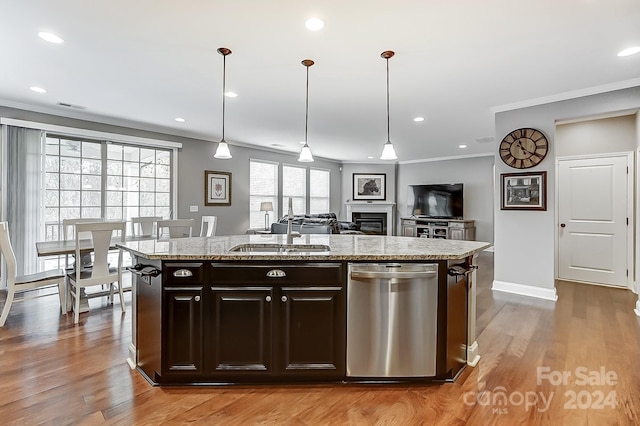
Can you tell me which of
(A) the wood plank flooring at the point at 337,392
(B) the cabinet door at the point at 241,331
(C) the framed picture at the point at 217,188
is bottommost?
(A) the wood plank flooring at the point at 337,392

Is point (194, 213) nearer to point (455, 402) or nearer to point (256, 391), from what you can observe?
point (256, 391)

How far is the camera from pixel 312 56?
9.61 feet

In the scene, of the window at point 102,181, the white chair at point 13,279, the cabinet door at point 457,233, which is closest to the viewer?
the white chair at point 13,279

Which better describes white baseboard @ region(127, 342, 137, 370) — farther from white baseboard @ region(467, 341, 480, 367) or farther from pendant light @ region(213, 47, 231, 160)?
white baseboard @ region(467, 341, 480, 367)

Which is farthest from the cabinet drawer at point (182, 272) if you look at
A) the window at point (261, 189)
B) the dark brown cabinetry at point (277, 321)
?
the window at point (261, 189)

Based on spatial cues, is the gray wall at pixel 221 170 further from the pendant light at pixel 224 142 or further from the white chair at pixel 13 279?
the pendant light at pixel 224 142

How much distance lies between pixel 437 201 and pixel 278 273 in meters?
7.41

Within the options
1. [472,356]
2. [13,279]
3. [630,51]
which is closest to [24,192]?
[13,279]

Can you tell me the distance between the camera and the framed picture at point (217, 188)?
649 cm

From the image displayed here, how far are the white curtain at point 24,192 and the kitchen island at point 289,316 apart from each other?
11.6 ft

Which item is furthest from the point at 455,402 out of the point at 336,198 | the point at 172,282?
the point at 336,198

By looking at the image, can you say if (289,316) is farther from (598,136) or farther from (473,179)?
(473,179)

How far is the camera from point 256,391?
2096mm

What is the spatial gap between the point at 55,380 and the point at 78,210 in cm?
350
